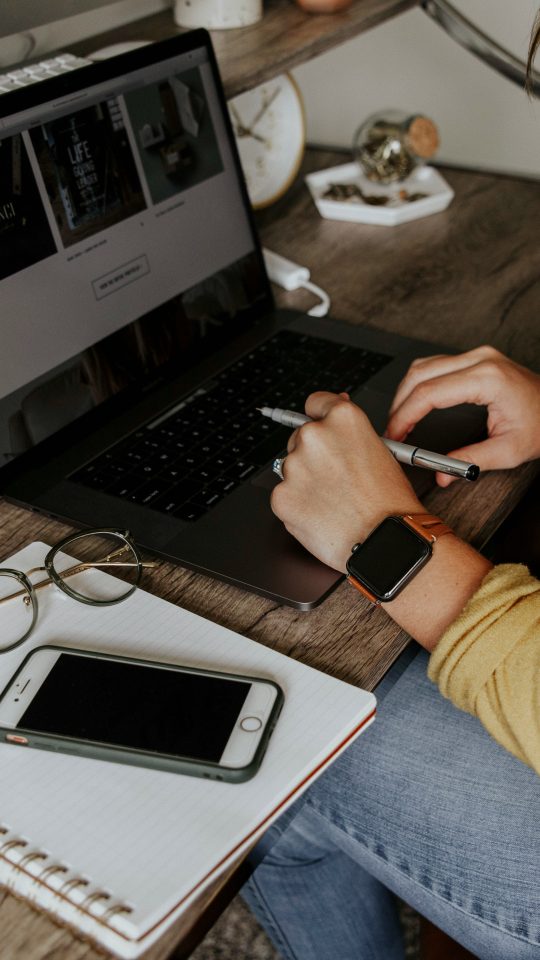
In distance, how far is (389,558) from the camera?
0.66 meters

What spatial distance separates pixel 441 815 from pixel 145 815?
1.17 ft

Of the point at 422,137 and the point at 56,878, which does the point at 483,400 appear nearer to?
the point at 56,878

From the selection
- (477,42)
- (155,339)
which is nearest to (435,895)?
(155,339)

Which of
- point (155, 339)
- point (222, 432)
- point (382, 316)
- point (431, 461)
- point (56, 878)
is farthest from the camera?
point (382, 316)

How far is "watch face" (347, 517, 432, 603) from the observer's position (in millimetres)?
646

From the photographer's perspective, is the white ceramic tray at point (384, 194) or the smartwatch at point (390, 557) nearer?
the smartwatch at point (390, 557)

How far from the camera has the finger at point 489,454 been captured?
0.79 meters

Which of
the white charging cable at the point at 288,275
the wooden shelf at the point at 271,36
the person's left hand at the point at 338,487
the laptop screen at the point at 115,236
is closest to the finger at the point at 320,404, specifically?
the person's left hand at the point at 338,487

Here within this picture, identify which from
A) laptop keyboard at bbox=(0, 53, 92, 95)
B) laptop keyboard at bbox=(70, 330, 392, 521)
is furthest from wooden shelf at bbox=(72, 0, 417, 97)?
laptop keyboard at bbox=(70, 330, 392, 521)

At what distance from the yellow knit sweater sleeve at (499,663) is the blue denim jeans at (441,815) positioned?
53 mm

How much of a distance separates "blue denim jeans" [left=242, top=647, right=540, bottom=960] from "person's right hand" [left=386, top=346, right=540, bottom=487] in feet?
0.68

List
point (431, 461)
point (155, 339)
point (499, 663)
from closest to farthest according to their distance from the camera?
point (499, 663) < point (431, 461) < point (155, 339)

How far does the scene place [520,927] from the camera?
0.71 metres

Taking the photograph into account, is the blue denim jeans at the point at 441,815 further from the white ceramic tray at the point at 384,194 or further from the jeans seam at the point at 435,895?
the white ceramic tray at the point at 384,194
